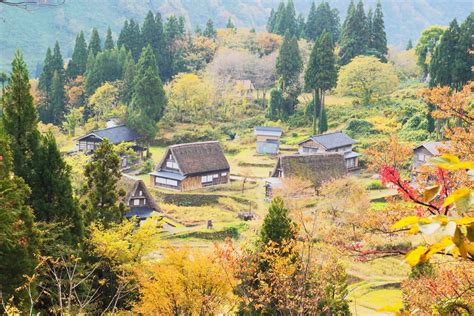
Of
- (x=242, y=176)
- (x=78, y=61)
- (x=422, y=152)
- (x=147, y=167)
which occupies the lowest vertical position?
(x=242, y=176)

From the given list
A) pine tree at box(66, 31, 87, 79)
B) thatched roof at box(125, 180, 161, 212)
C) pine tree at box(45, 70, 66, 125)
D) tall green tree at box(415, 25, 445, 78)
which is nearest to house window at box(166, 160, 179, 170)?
thatched roof at box(125, 180, 161, 212)

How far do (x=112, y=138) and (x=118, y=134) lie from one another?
86 centimetres

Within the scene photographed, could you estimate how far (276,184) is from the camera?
34438 mm

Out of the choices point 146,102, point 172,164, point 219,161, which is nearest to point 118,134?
point 146,102

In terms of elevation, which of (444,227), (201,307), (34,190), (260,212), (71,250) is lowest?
(260,212)

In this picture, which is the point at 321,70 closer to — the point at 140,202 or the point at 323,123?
the point at 323,123

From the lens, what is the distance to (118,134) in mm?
44438

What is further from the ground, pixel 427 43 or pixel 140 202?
pixel 427 43

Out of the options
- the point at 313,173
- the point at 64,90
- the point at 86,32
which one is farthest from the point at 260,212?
the point at 86,32

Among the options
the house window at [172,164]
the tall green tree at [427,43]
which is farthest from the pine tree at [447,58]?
the house window at [172,164]

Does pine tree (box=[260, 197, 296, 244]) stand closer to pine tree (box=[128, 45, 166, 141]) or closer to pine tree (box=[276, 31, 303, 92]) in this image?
pine tree (box=[128, 45, 166, 141])

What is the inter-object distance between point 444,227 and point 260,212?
103ft

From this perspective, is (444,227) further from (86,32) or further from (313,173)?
(86,32)

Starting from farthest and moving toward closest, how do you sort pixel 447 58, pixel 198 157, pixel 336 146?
pixel 336 146 → pixel 198 157 → pixel 447 58
